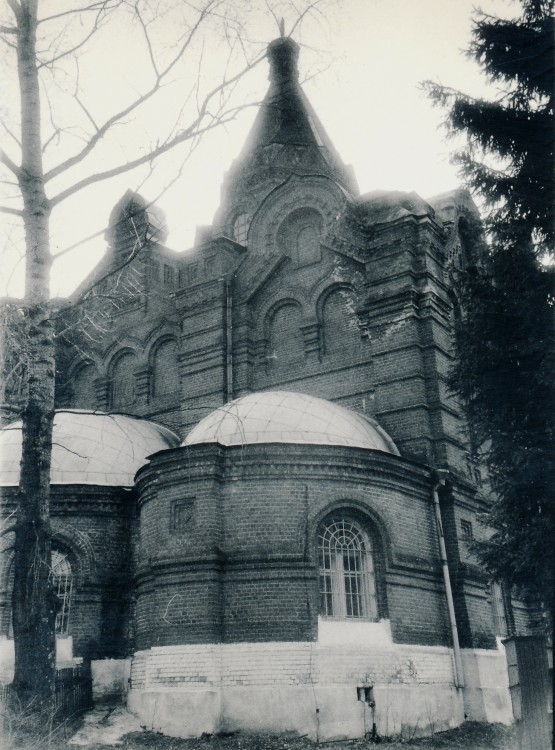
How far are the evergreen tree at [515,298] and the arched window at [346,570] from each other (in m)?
2.46

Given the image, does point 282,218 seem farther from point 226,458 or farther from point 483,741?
point 483,741

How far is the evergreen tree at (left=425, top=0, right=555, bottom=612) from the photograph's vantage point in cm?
898

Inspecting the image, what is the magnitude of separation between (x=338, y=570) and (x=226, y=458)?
8.46ft

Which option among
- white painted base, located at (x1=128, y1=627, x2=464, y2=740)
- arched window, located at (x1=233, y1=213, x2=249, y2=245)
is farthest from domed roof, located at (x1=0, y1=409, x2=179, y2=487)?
arched window, located at (x1=233, y1=213, x2=249, y2=245)

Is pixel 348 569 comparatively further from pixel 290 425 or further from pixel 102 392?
pixel 102 392

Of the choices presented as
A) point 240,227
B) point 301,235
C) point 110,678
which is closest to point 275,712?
point 110,678

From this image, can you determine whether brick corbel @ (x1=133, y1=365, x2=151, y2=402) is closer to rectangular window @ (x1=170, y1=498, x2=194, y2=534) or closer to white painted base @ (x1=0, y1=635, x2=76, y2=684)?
rectangular window @ (x1=170, y1=498, x2=194, y2=534)

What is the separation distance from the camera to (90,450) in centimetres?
1482

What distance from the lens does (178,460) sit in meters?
12.2

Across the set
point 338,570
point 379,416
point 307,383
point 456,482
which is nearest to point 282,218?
point 307,383

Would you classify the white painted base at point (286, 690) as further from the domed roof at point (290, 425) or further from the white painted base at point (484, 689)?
the domed roof at point (290, 425)

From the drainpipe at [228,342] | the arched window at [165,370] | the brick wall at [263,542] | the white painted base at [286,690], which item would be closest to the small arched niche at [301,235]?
the drainpipe at [228,342]

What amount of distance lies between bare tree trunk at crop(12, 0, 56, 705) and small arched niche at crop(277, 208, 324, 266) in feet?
31.7

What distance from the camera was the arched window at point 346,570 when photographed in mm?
11773
